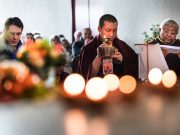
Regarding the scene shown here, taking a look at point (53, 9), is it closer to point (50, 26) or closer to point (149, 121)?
point (50, 26)

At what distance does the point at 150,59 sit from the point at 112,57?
29 cm

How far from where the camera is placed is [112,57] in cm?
299

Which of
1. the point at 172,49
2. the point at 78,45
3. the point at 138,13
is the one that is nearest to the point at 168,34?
the point at 172,49

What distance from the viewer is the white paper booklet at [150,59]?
311 cm

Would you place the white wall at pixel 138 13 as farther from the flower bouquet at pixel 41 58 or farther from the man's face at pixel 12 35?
the flower bouquet at pixel 41 58

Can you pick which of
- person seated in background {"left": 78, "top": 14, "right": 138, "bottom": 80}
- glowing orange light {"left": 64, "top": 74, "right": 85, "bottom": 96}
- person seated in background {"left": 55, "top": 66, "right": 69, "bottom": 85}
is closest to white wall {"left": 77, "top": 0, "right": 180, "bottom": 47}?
person seated in background {"left": 78, "top": 14, "right": 138, "bottom": 80}

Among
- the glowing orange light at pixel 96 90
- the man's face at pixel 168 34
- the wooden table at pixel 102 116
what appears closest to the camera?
the wooden table at pixel 102 116

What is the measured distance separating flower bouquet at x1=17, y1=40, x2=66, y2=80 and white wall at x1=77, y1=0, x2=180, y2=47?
16.2 ft

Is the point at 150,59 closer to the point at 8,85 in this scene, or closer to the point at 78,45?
the point at 8,85

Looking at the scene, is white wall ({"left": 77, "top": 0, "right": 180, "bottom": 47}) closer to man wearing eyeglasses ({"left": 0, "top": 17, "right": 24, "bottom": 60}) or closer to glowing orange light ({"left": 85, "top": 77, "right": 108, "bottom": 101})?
man wearing eyeglasses ({"left": 0, "top": 17, "right": 24, "bottom": 60})

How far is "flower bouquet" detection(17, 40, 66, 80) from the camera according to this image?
6.09ft

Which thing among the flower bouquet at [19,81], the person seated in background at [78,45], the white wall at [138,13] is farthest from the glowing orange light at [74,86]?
the white wall at [138,13]

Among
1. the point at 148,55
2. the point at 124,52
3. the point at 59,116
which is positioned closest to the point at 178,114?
the point at 59,116

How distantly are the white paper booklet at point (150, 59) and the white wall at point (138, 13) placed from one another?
11.7 ft
